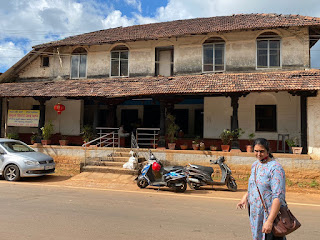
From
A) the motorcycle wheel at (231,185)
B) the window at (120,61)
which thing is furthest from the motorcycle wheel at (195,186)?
the window at (120,61)

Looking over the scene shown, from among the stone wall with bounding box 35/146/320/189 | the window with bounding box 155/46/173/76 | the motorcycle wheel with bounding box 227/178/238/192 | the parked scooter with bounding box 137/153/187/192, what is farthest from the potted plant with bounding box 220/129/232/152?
the window with bounding box 155/46/173/76

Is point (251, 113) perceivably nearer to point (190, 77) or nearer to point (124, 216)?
point (190, 77)

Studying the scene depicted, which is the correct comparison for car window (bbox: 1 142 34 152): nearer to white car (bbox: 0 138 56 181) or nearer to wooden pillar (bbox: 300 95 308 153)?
white car (bbox: 0 138 56 181)

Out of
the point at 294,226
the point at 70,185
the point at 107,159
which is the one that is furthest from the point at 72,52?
the point at 294,226

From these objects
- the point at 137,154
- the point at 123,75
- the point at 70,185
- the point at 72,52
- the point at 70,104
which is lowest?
the point at 70,185

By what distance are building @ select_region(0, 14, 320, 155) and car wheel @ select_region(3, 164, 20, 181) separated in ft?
14.4

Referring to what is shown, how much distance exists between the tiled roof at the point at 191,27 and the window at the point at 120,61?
0.70 m

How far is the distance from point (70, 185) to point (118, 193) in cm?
223

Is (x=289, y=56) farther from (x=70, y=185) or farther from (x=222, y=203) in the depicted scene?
(x=70, y=185)

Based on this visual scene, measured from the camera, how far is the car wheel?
909cm

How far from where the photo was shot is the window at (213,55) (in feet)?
42.7

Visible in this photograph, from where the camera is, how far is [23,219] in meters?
4.89

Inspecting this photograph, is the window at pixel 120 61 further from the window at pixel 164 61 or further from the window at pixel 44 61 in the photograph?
the window at pixel 44 61

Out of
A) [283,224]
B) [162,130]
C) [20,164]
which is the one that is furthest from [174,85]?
[283,224]
